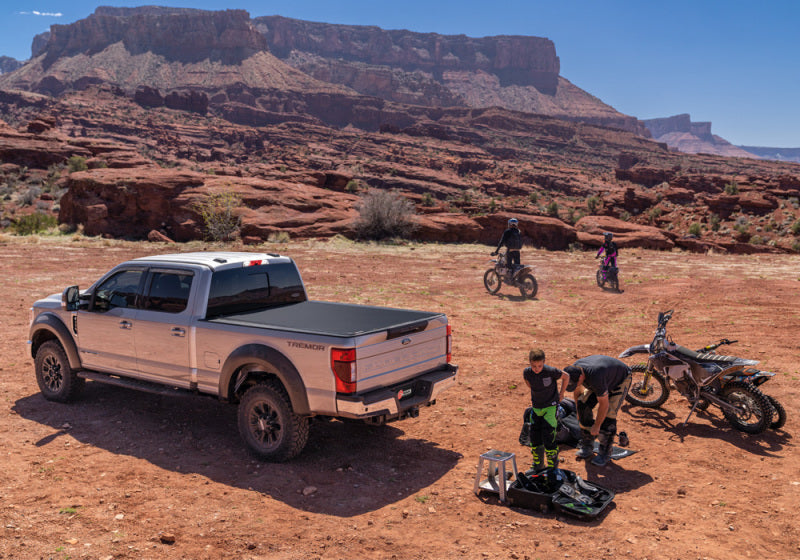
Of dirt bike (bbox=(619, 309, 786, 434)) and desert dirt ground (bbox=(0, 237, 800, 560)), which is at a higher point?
dirt bike (bbox=(619, 309, 786, 434))

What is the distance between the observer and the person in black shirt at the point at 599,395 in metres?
6.02

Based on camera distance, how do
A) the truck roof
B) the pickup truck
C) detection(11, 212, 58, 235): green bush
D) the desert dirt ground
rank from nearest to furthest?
the desert dirt ground < the pickup truck < the truck roof < detection(11, 212, 58, 235): green bush

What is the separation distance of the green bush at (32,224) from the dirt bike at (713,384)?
3558 cm

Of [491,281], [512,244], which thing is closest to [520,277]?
[512,244]

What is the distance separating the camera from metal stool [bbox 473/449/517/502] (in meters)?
5.32

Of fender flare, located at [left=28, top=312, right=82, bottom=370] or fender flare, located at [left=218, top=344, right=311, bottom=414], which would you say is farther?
fender flare, located at [left=28, top=312, right=82, bottom=370]

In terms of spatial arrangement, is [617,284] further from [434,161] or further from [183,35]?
[183,35]

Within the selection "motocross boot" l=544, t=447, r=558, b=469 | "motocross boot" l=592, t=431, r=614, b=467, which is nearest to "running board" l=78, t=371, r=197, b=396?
"motocross boot" l=544, t=447, r=558, b=469

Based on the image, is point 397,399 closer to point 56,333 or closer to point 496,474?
point 496,474

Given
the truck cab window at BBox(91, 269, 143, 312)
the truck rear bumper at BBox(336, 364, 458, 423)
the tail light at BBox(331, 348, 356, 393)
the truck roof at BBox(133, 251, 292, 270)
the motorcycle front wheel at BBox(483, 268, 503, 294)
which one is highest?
the truck roof at BBox(133, 251, 292, 270)

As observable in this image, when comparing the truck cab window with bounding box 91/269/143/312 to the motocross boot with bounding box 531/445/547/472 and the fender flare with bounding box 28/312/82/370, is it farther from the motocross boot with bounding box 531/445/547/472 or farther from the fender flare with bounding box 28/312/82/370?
the motocross boot with bounding box 531/445/547/472

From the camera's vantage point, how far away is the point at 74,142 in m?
61.8

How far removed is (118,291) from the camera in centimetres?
742

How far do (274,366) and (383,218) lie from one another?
2866 centimetres
